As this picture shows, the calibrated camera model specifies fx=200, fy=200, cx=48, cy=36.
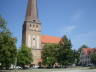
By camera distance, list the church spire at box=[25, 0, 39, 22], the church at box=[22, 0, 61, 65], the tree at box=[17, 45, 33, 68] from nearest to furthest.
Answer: the tree at box=[17, 45, 33, 68]
the church at box=[22, 0, 61, 65]
the church spire at box=[25, 0, 39, 22]

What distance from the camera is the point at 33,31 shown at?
281ft

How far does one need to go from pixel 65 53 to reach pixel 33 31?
2254 cm

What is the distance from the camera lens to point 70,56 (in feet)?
222

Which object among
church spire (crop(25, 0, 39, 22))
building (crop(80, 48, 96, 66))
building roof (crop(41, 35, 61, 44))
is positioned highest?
church spire (crop(25, 0, 39, 22))

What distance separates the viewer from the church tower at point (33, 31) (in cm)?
8438

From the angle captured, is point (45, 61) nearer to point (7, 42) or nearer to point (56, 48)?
point (56, 48)

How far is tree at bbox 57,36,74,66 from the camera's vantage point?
223 feet

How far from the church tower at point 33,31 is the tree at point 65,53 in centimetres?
1691

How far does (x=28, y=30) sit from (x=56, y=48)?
53.7 feet

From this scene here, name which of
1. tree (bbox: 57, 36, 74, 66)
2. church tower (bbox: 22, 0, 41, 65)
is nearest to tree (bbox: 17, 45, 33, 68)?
tree (bbox: 57, 36, 74, 66)

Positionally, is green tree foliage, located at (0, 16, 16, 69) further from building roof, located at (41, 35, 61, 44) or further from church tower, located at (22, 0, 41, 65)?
building roof, located at (41, 35, 61, 44)

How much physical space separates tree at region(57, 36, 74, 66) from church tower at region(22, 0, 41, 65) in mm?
16910

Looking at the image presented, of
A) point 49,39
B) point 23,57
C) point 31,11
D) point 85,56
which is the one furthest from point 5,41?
point 85,56

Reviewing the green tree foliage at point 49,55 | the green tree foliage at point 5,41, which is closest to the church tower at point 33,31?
the green tree foliage at point 49,55
